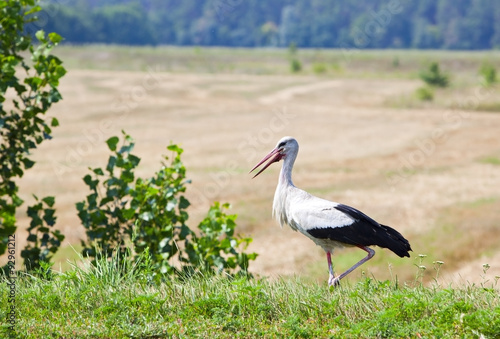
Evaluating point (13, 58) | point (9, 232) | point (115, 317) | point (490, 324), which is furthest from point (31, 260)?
point (490, 324)

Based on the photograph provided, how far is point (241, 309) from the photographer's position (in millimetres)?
6371

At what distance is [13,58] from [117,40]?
162 m

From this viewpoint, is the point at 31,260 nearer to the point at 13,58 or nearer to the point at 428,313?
the point at 13,58

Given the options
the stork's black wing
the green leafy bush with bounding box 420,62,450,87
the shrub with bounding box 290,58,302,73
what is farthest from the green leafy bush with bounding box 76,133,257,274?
Answer: the shrub with bounding box 290,58,302,73

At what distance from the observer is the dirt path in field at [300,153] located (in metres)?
22.2

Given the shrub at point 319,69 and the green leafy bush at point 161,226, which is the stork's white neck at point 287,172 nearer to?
the green leafy bush at point 161,226

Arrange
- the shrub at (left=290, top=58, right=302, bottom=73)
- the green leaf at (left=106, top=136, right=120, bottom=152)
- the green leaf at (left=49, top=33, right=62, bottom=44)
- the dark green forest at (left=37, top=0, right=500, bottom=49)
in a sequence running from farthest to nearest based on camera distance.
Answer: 1. the dark green forest at (left=37, top=0, right=500, bottom=49)
2. the shrub at (left=290, top=58, right=302, bottom=73)
3. the green leaf at (left=106, top=136, right=120, bottom=152)
4. the green leaf at (left=49, top=33, right=62, bottom=44)

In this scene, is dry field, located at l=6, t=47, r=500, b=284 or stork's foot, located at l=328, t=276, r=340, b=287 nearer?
stork's foot, located at l=328, t=276, r=340, b=287

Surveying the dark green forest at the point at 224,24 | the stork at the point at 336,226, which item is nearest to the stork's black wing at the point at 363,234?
the stork at the point at 336,226

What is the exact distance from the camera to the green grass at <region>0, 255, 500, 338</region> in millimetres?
5891

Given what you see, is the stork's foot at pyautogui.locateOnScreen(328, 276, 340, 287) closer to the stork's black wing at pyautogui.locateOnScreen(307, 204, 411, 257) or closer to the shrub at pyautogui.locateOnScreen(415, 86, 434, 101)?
the stork's black wing at pyautogui.locateOnScreen(307, 204, 411, 257)

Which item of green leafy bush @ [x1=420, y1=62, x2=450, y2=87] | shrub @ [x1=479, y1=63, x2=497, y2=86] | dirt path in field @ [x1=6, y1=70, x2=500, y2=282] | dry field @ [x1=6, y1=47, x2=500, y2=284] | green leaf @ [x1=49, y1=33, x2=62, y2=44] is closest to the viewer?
green leaf @ [x1=49, y1=33, x2=62, y2=44]

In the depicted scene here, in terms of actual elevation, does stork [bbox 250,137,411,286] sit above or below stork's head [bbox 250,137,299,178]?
below

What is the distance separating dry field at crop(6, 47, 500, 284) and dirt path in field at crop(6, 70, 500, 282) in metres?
0.09
